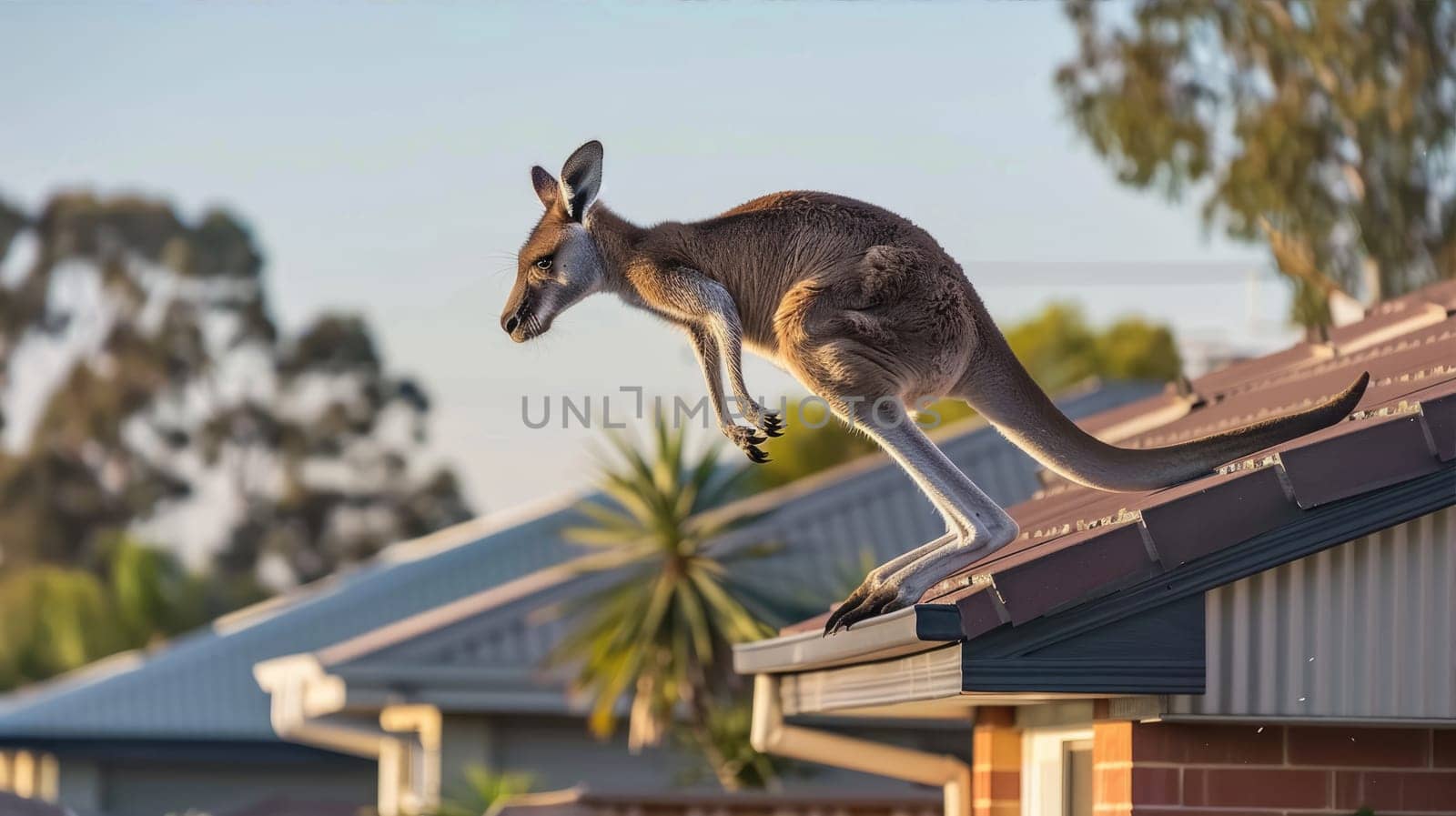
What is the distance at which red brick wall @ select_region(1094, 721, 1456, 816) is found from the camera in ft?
18.6

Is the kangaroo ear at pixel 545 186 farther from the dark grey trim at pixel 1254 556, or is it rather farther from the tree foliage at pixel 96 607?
the tree foliage at pixel 96 607

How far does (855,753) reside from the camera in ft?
27.2

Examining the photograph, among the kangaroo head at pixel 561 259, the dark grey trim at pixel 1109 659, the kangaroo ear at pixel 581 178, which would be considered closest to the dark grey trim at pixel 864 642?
the dark grey trim at pixel 1109 659

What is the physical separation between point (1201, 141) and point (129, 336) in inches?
968

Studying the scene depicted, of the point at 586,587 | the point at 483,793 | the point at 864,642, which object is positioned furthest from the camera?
the point at 586,587

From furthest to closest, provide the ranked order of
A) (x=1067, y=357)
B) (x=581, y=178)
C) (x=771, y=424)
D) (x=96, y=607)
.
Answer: (x=1067, y=357)
(x=96, y=607)
(x=581, y=178)
(x=771, y=424)

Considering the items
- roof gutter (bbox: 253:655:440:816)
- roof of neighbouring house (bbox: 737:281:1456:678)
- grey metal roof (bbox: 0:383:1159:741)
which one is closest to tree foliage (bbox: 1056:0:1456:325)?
grey metal roof (bbox: 0:383:1159:741)

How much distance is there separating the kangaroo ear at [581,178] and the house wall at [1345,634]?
1864 mm

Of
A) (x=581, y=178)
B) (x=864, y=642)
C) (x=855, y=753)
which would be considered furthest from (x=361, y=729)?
(x=581, y=178)

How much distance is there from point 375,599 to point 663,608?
6.00 metres

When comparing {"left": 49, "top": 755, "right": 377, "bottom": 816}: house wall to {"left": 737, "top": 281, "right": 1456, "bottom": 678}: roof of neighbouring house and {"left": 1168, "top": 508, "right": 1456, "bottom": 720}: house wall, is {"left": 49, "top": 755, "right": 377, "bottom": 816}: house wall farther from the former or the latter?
{"left": 1168, "top": 508, "right": 1456, "bottom": 720}: house wall

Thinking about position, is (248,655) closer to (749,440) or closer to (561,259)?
(561,259)

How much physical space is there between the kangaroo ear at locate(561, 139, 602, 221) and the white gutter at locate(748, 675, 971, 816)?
2989 millimetres

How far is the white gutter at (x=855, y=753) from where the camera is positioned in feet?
26.6
